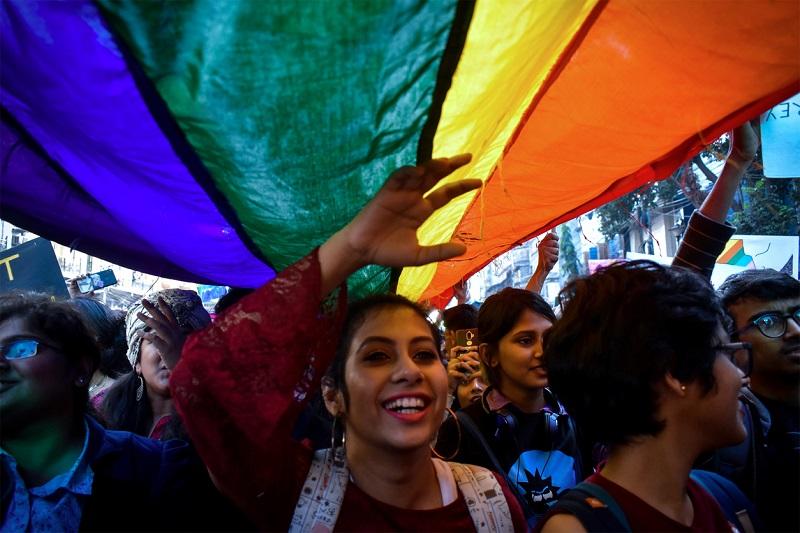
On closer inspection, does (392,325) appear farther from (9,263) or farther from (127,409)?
(9,263)

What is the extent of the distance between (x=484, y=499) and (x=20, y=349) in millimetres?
1392

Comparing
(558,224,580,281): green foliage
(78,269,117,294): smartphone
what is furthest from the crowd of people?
(558,224,580,281): green foliage

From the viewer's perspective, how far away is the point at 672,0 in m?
1.28

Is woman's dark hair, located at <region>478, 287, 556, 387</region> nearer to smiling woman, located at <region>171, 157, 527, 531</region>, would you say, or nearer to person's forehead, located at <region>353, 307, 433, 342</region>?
smiling woman, located at <region>171, 157, 527, 531</region>

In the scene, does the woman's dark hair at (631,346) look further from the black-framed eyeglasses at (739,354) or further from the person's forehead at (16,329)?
the person's forehead at (16,329)

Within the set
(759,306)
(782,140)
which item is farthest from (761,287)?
(782,140)

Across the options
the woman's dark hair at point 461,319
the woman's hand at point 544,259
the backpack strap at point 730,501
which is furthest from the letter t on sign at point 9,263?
the backpack strap at point 730,501

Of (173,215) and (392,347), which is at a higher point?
(173,215)

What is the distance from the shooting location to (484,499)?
Result: 4.89ft

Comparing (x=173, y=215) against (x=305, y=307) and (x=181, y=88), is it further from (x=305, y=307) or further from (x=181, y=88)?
(x=305, y=307)

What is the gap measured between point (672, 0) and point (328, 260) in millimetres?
1021

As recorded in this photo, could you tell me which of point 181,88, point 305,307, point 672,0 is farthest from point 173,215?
point 672,0

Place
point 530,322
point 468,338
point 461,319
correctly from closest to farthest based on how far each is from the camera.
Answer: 1. point 530,322
2. point 468,338
3. point 461,319

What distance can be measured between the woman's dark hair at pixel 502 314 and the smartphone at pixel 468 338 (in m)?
0.42
